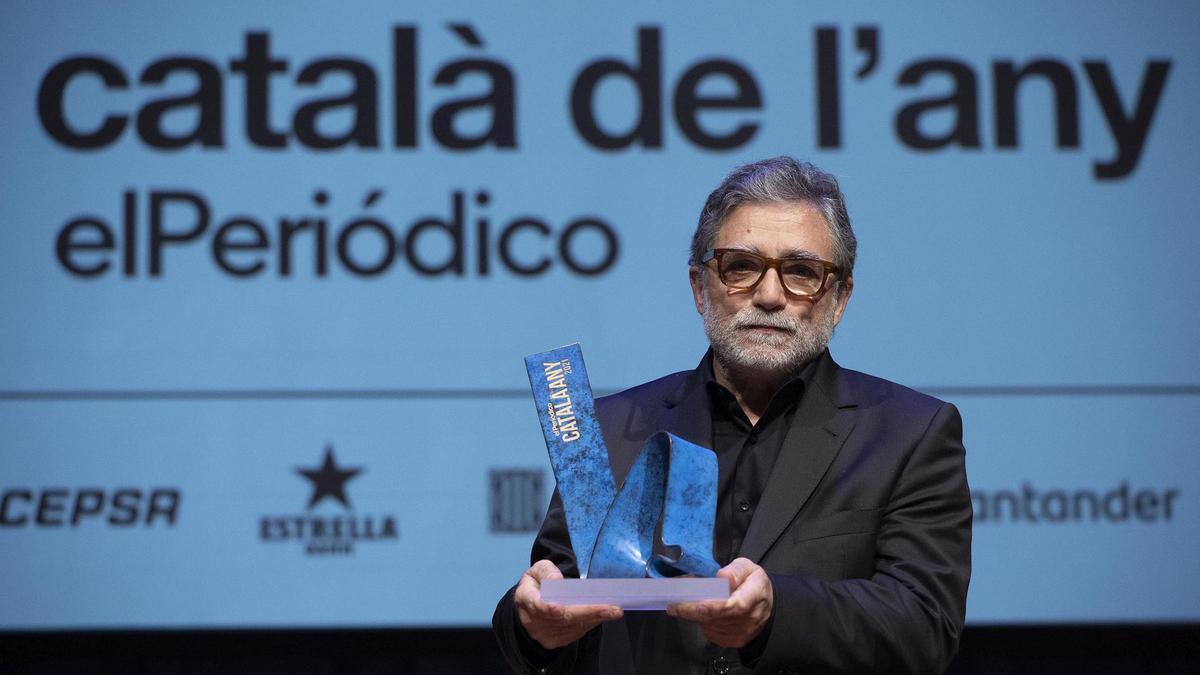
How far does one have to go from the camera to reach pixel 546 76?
3.62 m

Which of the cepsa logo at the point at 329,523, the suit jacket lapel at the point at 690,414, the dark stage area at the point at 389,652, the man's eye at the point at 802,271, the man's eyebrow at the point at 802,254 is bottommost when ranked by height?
the dark stage area at the point at 389,652

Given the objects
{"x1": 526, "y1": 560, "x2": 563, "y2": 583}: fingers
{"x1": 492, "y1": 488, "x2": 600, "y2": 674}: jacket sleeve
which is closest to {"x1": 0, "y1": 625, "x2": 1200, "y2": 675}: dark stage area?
{"x1": 492, "y1": 488, "x2": 600, "y2": 674}: jacket sleeve

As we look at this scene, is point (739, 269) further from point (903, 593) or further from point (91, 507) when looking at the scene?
point (91, 507)

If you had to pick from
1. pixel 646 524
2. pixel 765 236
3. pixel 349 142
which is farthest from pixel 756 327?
pixel 349 142

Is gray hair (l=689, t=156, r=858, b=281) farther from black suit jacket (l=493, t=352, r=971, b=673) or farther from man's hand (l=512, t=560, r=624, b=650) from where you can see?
man's hand (l=512, t=560, r=624, b=650)

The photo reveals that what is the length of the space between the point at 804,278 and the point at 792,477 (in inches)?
10.5

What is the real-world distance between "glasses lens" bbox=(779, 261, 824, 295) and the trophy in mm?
326

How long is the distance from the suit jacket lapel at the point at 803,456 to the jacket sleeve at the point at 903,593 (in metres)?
0.09

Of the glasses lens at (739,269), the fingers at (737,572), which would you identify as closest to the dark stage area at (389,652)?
the glasses lens at (739,269)

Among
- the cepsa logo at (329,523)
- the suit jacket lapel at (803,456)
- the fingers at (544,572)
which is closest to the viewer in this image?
the fingers at (544,572)

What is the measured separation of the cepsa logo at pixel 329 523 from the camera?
3414mm

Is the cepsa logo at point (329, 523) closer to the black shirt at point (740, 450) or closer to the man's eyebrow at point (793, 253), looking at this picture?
the black shirt at point (740, 450)

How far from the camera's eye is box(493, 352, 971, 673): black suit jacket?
157cm

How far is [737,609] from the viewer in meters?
1.41
